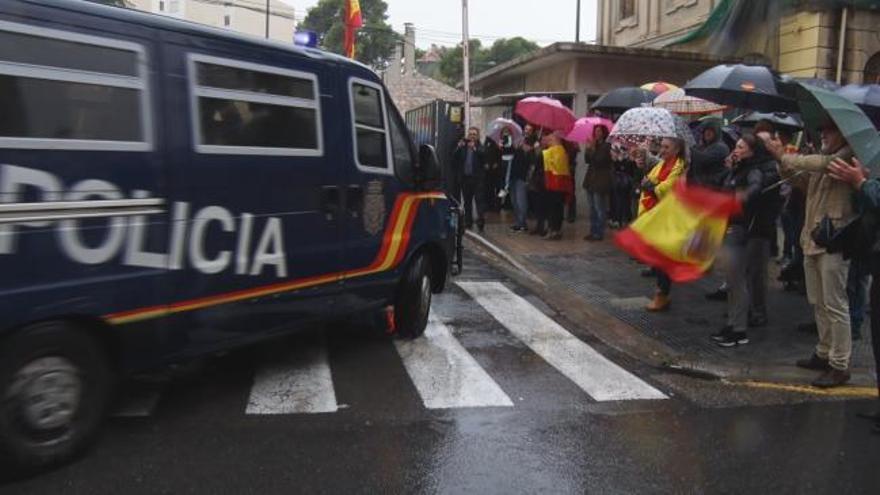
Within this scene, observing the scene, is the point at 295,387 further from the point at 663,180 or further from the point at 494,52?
the point at 494,52

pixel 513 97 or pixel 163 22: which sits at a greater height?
pixel 513 97

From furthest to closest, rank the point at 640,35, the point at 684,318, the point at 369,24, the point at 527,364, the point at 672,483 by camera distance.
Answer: the point at 369,24
the point at 640,35
the point at 684,318
the point at 527,364
the point at 672,483

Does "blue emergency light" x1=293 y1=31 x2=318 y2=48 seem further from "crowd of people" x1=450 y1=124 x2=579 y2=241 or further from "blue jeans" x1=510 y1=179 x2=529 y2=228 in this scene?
"blue jeans" x1=510 y1=179 x2=529 y2=228

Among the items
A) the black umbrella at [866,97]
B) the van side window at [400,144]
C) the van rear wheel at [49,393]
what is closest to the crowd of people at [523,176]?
the black umbrella at [866,97]

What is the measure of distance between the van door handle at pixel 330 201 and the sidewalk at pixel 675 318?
2.88 m

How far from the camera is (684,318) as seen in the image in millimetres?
7918

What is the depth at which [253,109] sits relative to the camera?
16.4ft

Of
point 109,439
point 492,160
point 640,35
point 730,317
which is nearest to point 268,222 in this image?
point 109,439

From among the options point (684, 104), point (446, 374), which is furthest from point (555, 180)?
point (446, 374)

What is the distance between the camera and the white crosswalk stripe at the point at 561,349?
228 inches

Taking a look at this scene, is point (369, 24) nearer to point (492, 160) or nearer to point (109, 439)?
point (492, 160)

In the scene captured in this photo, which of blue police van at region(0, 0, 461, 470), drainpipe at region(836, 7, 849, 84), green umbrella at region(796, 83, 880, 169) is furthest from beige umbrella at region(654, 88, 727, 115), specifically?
blue police van at region(0, 0, 461, 470)

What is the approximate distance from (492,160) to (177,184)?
36.8ft

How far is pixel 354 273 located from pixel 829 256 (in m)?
3.41
